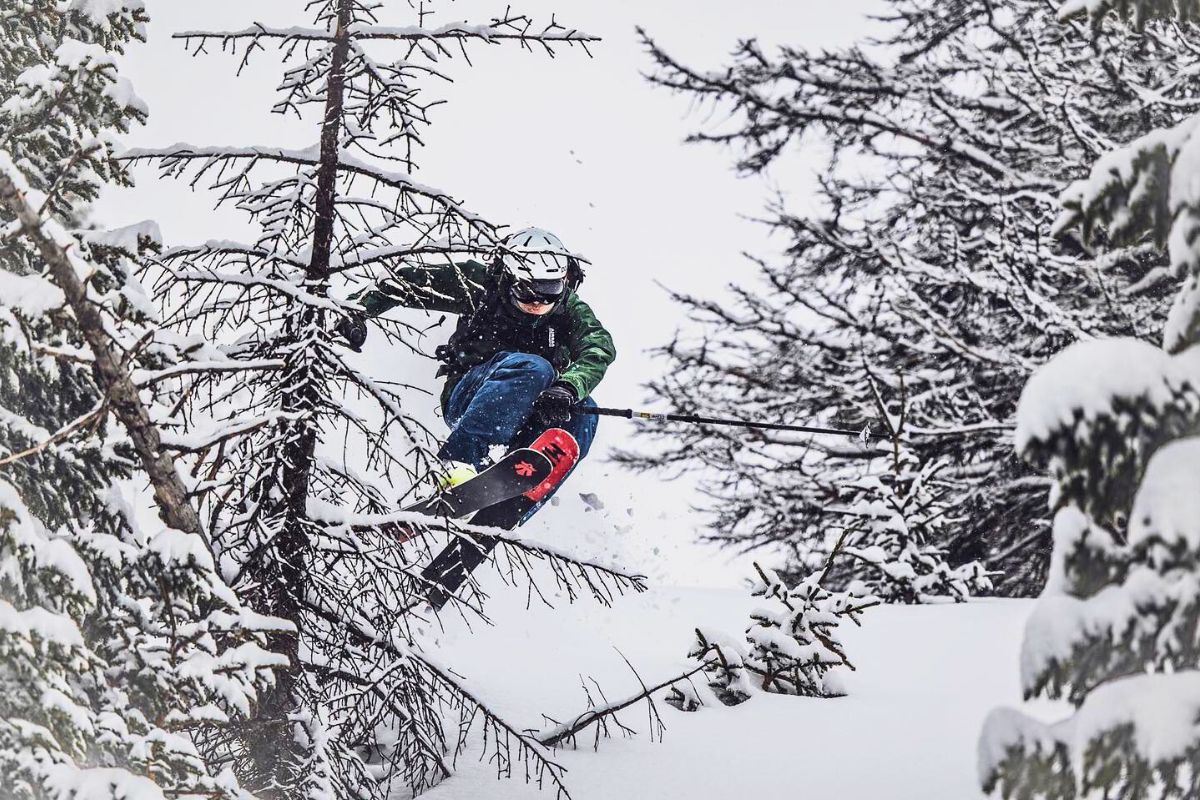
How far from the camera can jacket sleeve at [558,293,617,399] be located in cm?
565

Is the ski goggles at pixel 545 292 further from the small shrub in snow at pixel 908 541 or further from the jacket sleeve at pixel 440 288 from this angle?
the small shrub in snow at pixel 908 541

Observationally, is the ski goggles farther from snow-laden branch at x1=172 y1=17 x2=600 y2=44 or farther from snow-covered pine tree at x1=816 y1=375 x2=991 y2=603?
snow-covered pine tree at x1=816 y1=375 x2=991 y2=603

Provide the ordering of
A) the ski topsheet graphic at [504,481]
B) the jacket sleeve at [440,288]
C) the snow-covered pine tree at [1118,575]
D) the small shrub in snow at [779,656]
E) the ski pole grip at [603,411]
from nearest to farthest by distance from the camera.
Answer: the snow-covered pine tree at [1118,575], the jacket sleeve at [440,288], the small shrub in snow at [779,656], the ski topsheet graphic at [504,481], the ski pole grip at [603,411]

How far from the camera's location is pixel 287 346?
344 cm

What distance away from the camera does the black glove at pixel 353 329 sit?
3619 millimetres

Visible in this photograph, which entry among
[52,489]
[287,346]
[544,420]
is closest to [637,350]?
[544,420]

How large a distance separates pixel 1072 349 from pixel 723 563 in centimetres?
909

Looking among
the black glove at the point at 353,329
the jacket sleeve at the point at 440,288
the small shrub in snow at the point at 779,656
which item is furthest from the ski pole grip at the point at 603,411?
the black glove at the point at 353,329

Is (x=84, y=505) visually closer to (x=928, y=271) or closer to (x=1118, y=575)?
(x=1118, y=575)

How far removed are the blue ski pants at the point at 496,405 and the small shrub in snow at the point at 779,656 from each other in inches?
61.4

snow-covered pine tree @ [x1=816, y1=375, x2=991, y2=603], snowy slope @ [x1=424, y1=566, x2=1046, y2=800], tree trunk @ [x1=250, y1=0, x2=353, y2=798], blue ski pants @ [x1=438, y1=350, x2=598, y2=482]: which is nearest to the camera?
tree trunk @ [x1=250, y1=0, x2=353, y2=798]

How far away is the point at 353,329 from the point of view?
3.89 meters

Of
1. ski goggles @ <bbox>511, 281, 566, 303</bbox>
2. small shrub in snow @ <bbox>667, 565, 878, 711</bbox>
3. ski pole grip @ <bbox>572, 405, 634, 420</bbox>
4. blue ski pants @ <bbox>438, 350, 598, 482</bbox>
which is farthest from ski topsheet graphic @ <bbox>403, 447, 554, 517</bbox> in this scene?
small shrub in snow @ <bbox>667, 565, 878, 711</bbox>

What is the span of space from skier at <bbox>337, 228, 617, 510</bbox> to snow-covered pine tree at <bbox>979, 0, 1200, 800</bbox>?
344 centimetres
